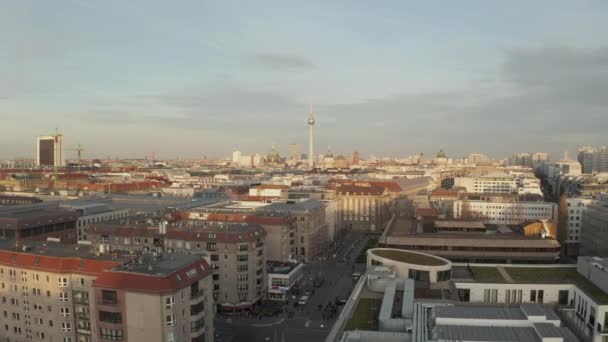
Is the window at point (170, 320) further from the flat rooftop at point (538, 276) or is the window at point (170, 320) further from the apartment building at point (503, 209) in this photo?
the apartment building at point (503, 209)

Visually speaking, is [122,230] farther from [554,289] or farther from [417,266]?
[554,289]

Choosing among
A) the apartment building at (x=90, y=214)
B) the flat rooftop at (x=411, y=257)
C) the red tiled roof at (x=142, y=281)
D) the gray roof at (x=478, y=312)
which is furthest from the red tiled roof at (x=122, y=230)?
the gray roof at (x=478, y=312)

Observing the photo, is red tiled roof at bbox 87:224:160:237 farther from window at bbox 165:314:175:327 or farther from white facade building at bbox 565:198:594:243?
white facade building at bbox 565:198:594:243

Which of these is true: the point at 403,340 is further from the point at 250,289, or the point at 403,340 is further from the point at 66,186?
the point at 66,186

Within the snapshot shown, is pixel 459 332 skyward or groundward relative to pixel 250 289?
skyward

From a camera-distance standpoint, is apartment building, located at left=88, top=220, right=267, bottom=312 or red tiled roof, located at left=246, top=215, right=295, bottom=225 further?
red tiled roof, located at left=246, top=215, right=295, bottom=225

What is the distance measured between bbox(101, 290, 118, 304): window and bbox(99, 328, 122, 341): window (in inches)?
70.8

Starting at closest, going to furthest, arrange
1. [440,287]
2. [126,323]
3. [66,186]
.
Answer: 1. [126,323]
2. [440,287]
3. [66,186]

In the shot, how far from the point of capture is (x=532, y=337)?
21.9m

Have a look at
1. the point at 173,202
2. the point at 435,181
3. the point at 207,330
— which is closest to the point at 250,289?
the point at 207,330

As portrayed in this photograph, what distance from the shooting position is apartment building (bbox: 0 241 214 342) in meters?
28.7

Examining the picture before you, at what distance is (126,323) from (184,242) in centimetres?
1829

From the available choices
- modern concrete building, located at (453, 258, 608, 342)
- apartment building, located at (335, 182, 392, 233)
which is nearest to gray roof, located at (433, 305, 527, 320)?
modern concrete building, located at (453, 258, 608, 342)

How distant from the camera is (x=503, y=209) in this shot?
3568 inches
